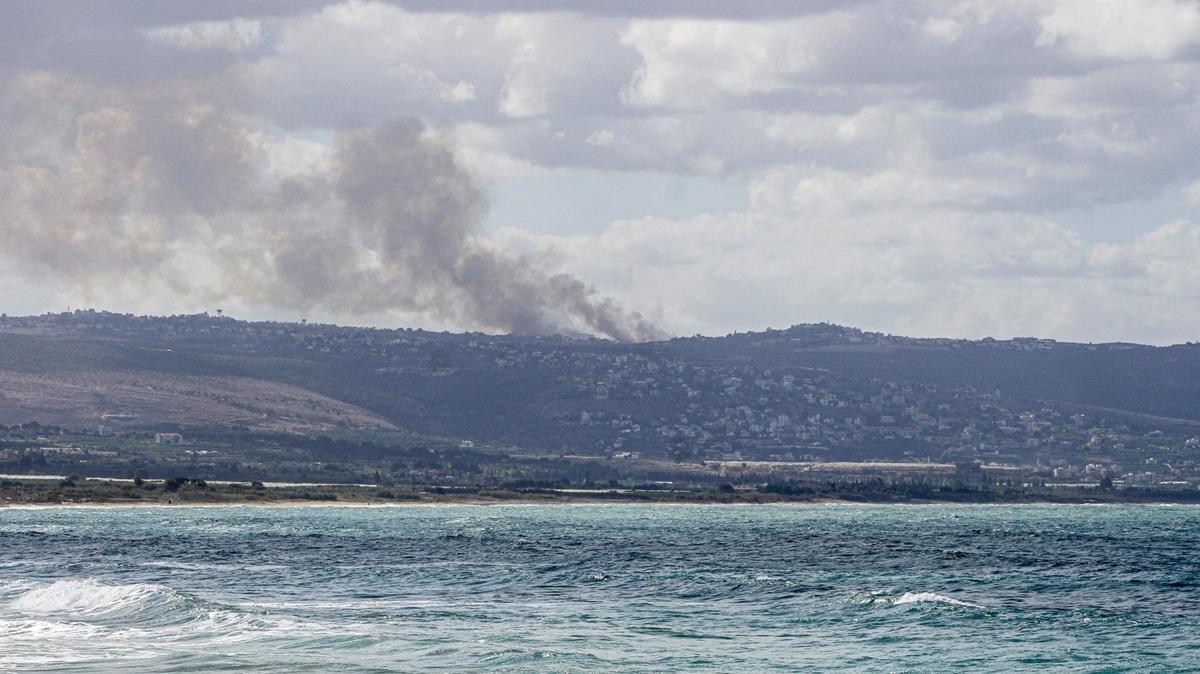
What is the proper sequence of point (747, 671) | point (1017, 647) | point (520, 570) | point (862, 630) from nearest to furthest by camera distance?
point (747, 671) < point (1017, 647) < point (862, 630) < point (520, 570)

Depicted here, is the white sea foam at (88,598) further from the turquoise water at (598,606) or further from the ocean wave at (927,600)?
the ocean wave at (927,600)

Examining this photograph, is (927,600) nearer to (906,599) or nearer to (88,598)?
(906,599)

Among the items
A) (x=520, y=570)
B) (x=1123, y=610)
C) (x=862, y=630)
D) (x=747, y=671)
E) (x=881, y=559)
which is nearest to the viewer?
(x=747, y=671)

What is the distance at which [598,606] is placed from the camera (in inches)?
3290

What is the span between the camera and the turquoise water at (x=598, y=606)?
64688mm

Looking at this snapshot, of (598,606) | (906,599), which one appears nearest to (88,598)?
(598,606)

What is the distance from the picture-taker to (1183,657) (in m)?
62.9

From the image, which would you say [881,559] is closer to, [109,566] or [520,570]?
[520,570]

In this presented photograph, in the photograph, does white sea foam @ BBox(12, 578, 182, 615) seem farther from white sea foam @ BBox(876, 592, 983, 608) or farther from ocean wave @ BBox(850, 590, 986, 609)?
white sea foam @ BBox(876, 592, 983, 608)

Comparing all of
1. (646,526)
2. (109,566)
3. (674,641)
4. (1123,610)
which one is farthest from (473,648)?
(646,526)

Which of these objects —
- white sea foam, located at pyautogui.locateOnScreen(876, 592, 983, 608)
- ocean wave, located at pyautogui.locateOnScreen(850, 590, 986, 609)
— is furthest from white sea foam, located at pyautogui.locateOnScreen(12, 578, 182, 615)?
white sea foam, located at pyautogui.locateOnScreen(876, 592, 983, 608)

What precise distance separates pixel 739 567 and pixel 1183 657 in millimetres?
48307

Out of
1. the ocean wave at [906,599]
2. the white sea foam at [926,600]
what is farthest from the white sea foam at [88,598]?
the white sea foam at [926,600]

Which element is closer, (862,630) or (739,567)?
(862,630)
